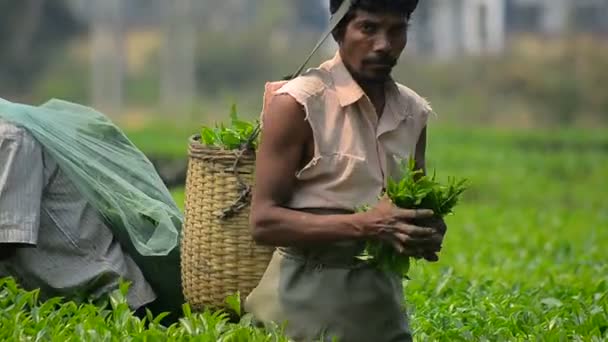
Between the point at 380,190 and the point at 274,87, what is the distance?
0.47m

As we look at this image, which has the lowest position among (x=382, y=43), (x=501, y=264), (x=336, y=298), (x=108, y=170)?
(x=501, y=264)

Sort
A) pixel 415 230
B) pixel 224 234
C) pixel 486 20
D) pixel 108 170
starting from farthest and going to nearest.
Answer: pixel 486 20 < pixel 108 170 < pixel 224 234 < pixel 415 230

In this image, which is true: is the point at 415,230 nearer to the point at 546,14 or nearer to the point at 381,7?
the point at 381,7

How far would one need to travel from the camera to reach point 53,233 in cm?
565

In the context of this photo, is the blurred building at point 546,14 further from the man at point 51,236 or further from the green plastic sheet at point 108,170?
the man at point 51,236

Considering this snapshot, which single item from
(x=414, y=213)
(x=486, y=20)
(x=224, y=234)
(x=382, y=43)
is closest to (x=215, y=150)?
(x=224, y=234)

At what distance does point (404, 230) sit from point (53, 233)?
5.33ft

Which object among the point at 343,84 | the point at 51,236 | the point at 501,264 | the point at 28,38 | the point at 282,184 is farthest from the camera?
the point at 28,38

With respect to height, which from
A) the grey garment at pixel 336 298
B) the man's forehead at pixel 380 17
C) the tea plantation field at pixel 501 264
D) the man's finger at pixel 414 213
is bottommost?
the tea plantation field at pixel 501 264

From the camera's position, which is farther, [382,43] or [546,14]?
[546,14]

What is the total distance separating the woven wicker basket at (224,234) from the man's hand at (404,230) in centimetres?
79

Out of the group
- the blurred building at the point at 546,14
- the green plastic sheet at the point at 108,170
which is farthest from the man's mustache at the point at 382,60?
the blurred building at the point at 546,14

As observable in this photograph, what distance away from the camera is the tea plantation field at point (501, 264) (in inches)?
200

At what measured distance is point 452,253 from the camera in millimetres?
10977
